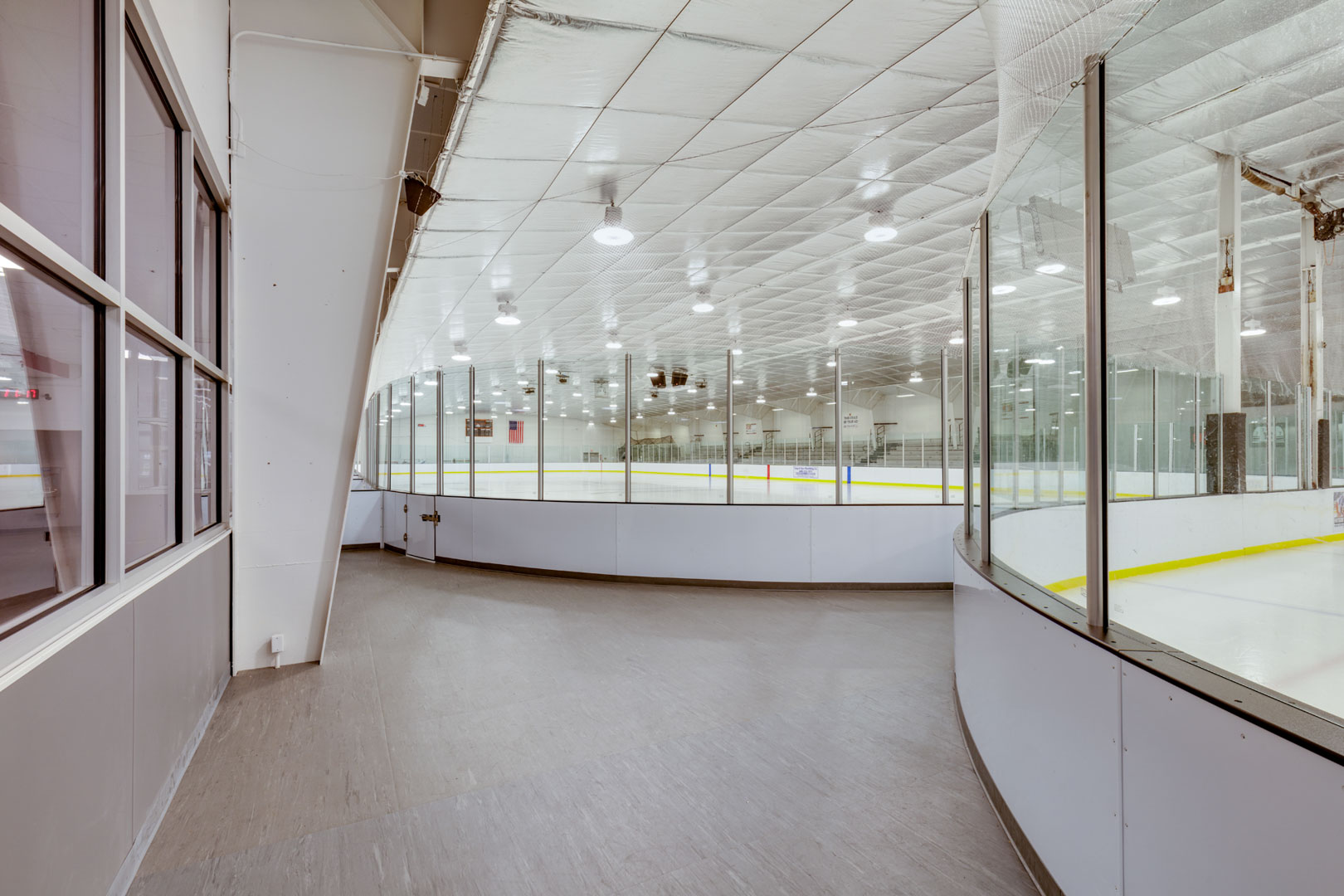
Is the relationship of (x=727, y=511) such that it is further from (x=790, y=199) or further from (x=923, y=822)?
(x=923, y=822)

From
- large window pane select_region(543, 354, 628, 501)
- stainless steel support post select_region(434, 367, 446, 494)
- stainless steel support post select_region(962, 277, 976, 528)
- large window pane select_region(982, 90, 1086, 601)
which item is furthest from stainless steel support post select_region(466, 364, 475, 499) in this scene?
large window pane select_region(982, 90, 1086, 601)

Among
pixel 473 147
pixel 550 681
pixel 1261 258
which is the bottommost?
pixel 550 681

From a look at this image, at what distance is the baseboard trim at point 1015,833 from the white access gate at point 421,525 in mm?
7797

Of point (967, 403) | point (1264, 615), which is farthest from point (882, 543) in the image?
point (967, 403)

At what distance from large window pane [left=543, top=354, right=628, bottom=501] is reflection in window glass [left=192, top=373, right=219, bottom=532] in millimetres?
4208

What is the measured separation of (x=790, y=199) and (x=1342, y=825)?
474 centimetres

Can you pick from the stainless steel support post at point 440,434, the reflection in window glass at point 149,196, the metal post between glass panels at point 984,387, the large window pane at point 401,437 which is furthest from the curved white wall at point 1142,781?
the large window pane at point 401,437

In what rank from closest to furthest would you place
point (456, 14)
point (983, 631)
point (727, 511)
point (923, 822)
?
point (923, 822) → point (983, 631) → point (456, 14) → point (727, 511)

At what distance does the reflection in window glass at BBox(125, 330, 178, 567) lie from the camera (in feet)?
8.27

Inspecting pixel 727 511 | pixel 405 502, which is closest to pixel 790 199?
pixel 727 511

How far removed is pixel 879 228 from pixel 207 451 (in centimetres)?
478

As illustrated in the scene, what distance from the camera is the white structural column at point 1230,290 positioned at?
10.6 feet

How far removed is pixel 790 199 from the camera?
502cm

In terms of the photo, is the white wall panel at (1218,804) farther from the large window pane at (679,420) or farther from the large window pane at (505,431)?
the large window pane at (505,431)
